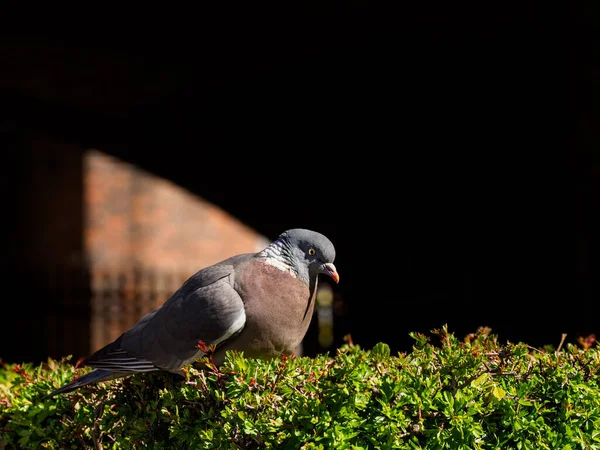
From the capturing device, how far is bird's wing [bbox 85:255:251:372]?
121 inches

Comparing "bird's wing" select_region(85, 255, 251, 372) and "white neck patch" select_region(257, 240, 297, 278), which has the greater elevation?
"white neck patch" select_region(257, 240, 297, 278)

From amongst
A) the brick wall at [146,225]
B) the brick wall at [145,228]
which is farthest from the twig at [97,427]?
the brick wall at [146,225]

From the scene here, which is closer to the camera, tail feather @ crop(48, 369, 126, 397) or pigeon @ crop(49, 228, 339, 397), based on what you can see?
pigeon @ crop(49, 228, 339, 397)

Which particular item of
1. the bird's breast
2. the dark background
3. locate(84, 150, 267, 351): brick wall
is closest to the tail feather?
the bird's breast

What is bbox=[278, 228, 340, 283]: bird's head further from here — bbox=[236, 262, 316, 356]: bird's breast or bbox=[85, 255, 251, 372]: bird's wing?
bbox=[85, 255, 251, 372]: bird's wing

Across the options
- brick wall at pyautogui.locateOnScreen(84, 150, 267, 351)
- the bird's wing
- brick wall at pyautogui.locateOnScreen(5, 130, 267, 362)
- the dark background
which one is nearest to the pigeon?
the bird's wing

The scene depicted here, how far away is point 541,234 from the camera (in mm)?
7504

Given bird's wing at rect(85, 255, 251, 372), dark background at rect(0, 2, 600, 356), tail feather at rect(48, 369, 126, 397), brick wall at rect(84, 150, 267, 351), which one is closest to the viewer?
bird's wing at rect(85, 255, 251, 372)

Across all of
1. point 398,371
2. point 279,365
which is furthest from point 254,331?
point 398,371

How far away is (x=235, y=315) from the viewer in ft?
10.0

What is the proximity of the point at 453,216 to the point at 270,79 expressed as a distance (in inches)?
97.4

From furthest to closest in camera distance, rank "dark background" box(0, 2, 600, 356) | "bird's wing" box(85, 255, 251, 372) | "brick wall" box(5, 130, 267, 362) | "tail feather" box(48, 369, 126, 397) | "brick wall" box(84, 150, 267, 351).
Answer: "brick wall" box(84, 150, 267, 351) < "brick wall" box(5, 130, 267, 362) < "dark background" box(0, 2, 600, 356) < "tail feather" box(48, 369, 126, 397) < "bird's wing" box(85, 255, 251, 372)

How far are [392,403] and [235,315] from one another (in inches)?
29.5

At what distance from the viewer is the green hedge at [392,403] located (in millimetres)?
2631
